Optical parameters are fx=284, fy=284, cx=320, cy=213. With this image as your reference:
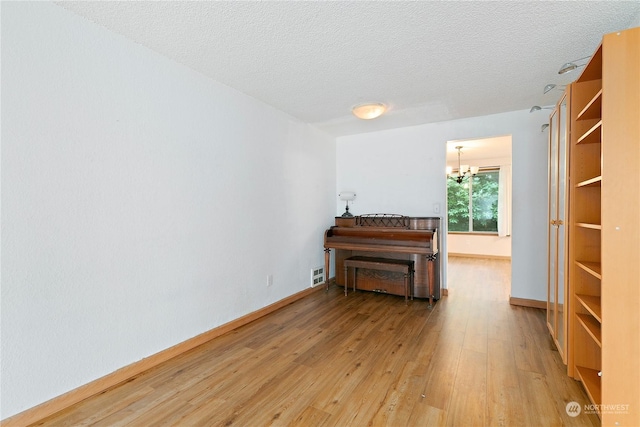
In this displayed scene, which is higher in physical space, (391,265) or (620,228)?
(620,228)

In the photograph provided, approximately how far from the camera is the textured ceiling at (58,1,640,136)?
1.71 metres

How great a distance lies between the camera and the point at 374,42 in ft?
6.67

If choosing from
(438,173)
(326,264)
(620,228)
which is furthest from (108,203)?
(438,173)

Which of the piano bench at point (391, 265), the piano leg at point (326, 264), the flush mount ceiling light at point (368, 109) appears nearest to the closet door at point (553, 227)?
the piano bench at point (391, 265)

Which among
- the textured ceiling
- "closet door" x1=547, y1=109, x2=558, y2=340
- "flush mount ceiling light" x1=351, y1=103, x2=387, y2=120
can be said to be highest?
the textured ceiling

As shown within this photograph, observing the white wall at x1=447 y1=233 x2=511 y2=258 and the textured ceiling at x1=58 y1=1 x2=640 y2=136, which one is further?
the white wall at x1=447 y1=233 x2=511 y2=258

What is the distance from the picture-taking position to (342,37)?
6.47 feet

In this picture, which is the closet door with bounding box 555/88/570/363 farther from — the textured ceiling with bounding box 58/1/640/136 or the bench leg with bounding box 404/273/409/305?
the bench leg with bounding box 404/273/409/305

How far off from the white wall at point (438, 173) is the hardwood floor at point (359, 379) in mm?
780

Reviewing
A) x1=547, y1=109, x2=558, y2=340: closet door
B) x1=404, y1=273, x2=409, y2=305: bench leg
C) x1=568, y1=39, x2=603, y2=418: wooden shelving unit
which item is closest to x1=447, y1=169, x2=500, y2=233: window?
x1=404, y1=273, x2=409, y2=305: bench leg

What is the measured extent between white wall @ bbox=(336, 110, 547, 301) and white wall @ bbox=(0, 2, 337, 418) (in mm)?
2003

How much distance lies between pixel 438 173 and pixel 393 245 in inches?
49.3

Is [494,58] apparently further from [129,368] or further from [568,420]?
[129,368]

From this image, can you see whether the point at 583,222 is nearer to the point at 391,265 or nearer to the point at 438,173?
the point at 391,265
